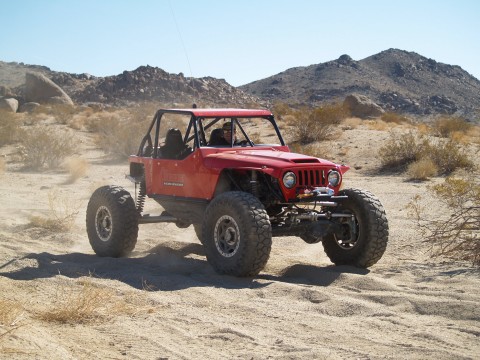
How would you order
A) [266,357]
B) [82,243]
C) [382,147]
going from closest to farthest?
[266,357] < [82,243] < [382,147]

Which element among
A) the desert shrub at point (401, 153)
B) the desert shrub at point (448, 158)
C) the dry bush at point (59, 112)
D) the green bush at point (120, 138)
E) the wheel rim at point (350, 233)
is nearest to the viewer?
the wheel rim at point (350, 233)

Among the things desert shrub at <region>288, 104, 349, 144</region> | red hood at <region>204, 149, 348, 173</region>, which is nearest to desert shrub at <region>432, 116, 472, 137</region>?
desert shrub at <region>288, 104, 349, 144</region>

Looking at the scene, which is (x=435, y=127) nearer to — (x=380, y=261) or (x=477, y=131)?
(x=477, y=131)

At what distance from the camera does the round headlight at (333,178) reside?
8828mm

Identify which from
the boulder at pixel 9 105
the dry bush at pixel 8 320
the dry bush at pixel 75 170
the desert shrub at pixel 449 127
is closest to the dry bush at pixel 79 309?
the dry bush at pixel 8 320

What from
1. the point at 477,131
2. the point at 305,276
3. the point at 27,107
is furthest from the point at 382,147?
the point at 27,107

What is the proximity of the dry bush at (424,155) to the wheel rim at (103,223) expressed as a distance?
38.4 feet

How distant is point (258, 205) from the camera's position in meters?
8.03

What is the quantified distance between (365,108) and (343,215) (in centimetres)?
3118

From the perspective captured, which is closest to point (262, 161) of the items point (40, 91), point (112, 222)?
point (112, 222)

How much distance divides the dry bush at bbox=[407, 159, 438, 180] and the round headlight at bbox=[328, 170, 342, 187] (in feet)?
32.7

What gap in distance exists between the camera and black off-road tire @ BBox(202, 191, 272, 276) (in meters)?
A: 7.87

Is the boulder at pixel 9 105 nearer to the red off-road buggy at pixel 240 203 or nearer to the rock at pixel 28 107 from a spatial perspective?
the rock at pixel 28 107

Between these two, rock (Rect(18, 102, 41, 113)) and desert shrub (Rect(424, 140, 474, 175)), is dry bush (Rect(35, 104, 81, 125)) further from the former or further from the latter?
desert shrub (Rect(424, 140, 474, 175))
